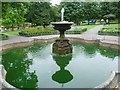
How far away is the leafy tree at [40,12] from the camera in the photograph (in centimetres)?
3150

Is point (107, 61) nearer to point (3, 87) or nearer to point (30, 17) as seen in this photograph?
point (3, 87)

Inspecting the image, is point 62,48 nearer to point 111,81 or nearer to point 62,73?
point 62,73

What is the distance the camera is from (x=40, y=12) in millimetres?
32312

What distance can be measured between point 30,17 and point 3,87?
98.3ft

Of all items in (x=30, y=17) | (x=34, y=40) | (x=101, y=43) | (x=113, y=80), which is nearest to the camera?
(x=113, y=80)

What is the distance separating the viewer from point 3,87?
4.97 metres

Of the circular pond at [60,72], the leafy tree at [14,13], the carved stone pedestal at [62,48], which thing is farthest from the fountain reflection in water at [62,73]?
the leafy tree at [14,13]

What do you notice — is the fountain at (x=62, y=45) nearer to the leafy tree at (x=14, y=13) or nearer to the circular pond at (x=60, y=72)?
the circular pond at (x=60, y=72)

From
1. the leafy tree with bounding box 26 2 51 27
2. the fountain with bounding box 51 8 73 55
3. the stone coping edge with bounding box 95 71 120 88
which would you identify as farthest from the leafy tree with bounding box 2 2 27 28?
the stone coping edge with bounding box 95 71 120 88

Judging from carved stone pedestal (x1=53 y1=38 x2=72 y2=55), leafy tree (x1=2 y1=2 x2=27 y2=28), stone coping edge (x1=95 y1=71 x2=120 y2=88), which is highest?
leafy tree (x1=2 y1=2 x2=27 y2=28)

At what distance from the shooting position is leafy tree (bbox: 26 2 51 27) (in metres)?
31.5

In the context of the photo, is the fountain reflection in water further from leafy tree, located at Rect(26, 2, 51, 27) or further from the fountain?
leafy tree, located at Rect(26, 2, 51, 27)

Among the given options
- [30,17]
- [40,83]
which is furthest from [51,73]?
[30,17]

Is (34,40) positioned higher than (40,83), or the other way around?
(34,40)
